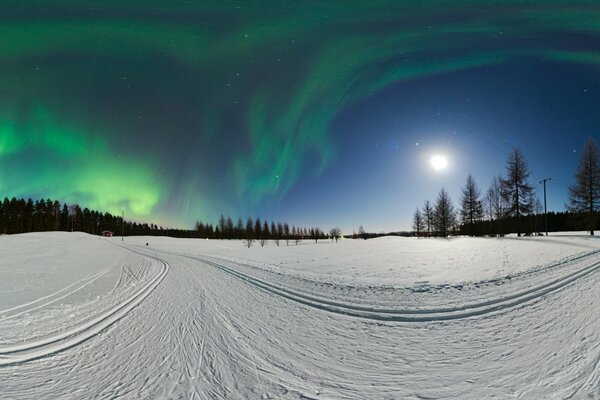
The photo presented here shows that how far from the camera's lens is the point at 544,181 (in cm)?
3722

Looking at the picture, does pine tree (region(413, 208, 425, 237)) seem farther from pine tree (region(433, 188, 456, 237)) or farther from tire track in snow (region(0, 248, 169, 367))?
tire track in snow (region(0, 248, 169, 367))

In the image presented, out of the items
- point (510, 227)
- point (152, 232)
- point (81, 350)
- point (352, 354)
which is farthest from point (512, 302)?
point (152, 232)

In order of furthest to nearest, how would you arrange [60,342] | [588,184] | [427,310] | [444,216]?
1. [444,216]
2. [588,184]
3. [427,310]
4. [60,342]

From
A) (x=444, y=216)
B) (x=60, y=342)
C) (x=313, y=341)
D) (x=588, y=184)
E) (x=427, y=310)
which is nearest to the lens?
(x=313, y=341)

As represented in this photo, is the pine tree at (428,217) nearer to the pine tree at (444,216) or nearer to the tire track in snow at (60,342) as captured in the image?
the pine tree at (444,216)

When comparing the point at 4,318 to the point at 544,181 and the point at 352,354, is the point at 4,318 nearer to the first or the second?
the point at 352,354

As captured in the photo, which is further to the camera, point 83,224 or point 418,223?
point 83,224

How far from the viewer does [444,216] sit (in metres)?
50.8

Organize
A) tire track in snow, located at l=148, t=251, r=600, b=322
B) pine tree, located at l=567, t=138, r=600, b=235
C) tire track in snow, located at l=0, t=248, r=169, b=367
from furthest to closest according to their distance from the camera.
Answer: pine tree, located at l=567, t=138, r=600, b=235, tire track in snow, located at l=148, t=251, r=600, b=322, tire track in snow, located at l=0, t=248, r=169, b=367

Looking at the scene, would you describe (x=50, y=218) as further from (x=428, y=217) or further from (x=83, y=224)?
(x=428, y=217)

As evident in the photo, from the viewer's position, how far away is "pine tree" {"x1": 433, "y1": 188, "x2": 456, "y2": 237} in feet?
166

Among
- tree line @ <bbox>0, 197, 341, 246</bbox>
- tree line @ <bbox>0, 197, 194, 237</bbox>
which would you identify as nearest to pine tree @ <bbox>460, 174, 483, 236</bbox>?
tree line @ <bbox>0, 197, 341, 246</bbox>

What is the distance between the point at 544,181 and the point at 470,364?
4394cm

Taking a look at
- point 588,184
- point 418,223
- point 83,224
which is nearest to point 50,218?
point 83,224
